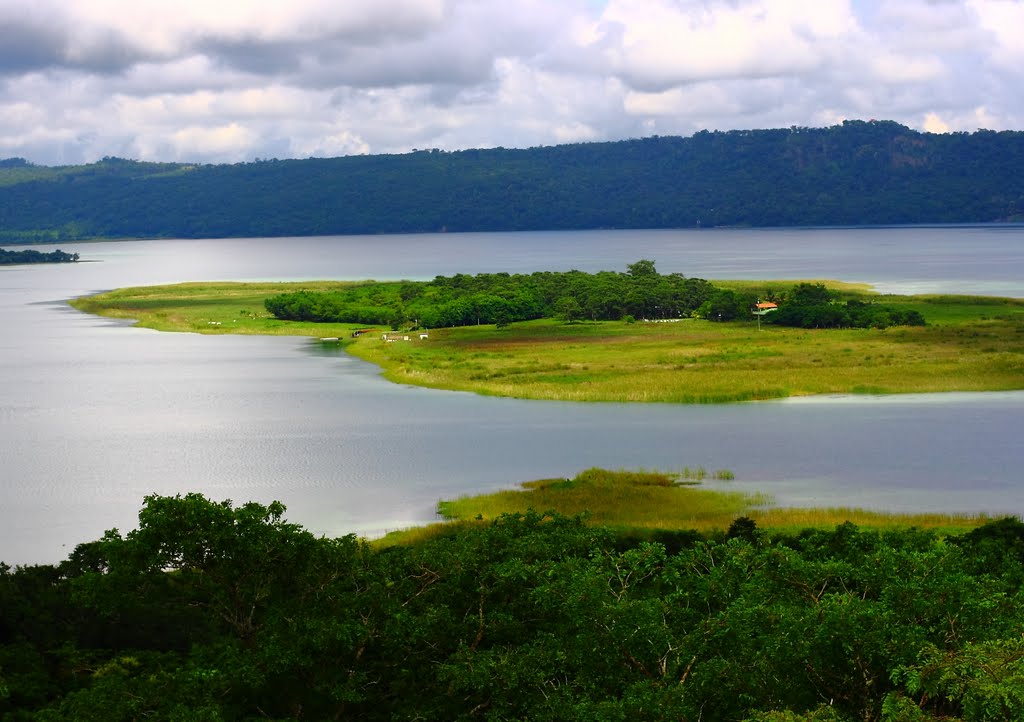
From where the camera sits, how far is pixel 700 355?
70312mm

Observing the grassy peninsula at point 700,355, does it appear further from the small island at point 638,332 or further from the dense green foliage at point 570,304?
the dense green foliage at point 570,304

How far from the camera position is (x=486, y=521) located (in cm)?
3375

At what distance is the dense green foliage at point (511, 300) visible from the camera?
9712cm

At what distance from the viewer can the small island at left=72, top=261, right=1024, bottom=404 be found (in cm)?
6047

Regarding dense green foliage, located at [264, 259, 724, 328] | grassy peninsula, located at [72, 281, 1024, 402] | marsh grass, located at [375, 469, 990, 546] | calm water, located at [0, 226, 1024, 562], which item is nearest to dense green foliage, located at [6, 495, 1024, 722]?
marsh grass, located at [375, 469, 990, 546]

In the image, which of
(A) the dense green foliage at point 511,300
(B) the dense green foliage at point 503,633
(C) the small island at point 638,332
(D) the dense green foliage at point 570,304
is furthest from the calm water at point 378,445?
(D) the dense green foliage at point 570,304

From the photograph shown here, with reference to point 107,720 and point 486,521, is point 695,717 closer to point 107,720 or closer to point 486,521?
point 107,720

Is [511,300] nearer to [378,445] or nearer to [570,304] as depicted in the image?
[570,304]

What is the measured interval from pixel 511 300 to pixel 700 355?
107 feet

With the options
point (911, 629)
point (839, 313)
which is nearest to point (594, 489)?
point (911, 629)

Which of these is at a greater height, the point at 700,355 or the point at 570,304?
the point at 570,304

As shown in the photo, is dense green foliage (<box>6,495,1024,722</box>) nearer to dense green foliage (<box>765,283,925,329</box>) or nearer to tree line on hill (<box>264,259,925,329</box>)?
dense green foliage (<box>765,283,925,329</box>)

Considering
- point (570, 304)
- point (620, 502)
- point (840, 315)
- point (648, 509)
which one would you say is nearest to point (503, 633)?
point (648, 509)

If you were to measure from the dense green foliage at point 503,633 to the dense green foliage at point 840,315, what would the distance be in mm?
63306
